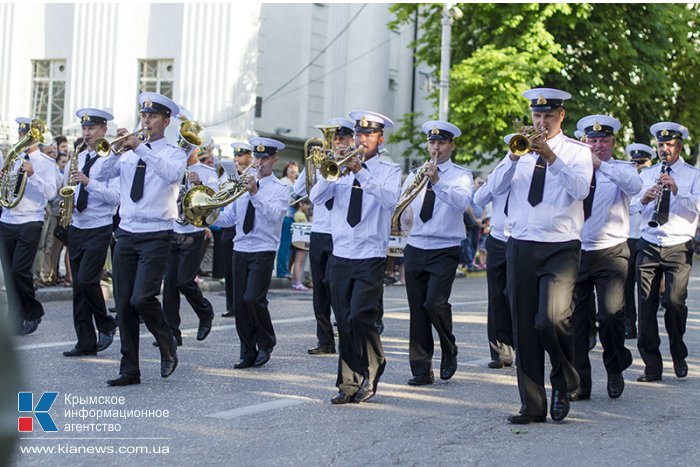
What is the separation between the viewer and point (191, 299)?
473 inches

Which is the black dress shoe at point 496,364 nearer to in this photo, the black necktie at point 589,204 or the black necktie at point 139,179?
the black necktie at point 589,204

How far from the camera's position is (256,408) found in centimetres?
820

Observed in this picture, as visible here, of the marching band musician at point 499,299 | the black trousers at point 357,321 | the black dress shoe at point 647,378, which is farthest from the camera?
the marching band musician at point 499,299

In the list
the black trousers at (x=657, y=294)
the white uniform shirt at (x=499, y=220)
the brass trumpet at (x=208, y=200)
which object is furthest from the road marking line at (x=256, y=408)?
the black trousers at (x=657, y=294)

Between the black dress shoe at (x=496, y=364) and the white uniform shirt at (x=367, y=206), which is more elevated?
the white uniform shirt at (x=367, y=206)

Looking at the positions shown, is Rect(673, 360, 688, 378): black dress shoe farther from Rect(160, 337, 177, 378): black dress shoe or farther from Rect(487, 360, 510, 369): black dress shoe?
Rect(160, 337, 177, 378): black dress shoe

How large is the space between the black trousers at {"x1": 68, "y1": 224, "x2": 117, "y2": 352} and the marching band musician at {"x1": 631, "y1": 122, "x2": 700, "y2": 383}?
4921mm

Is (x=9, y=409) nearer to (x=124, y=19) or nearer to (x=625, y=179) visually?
(x=625, y=179)

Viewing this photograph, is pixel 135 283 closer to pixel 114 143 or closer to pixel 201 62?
pixel 114 143

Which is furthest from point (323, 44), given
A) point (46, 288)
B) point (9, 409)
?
point (9, 409)

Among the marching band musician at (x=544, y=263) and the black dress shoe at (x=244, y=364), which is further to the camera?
the black dress shoe at (x=244, y=364)

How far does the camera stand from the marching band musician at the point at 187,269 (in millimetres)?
11875

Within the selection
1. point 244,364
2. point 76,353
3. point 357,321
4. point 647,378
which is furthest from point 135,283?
point 647,378

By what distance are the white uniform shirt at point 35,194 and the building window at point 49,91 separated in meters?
21.1
